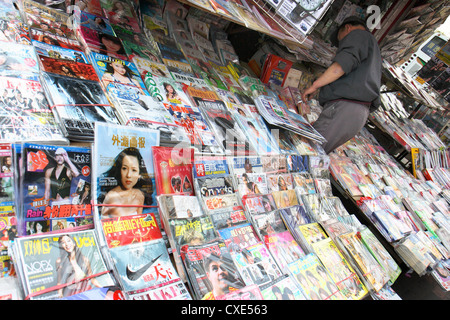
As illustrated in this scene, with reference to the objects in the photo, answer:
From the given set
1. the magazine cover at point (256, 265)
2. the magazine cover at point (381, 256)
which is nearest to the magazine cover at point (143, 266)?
the magazine cover at point (256, 265)

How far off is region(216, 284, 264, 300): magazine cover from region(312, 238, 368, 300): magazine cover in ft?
1.67

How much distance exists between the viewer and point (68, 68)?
1.35 m

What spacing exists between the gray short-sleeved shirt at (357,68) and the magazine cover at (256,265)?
160cm

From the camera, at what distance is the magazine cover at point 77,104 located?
3.70ft

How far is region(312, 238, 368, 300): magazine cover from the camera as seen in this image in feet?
4.67

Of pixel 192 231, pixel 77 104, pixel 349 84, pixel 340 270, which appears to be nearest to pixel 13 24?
pixel 77 104

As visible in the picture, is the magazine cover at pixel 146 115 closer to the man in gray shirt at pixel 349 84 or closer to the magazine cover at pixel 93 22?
the magazine cover at pixel 93 22

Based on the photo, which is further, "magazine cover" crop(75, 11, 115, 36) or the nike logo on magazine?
"magazine cover" crop(75, 11, 115, 36)

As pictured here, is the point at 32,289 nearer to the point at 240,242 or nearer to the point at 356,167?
the point at 240,242

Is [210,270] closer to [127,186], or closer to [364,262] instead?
[127,186]

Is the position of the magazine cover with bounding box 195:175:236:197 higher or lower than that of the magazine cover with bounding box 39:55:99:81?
lower

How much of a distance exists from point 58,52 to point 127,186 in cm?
74

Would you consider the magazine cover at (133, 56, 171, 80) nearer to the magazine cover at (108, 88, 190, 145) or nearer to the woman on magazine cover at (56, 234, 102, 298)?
the magazine cover at (108, 88, 190, 145)

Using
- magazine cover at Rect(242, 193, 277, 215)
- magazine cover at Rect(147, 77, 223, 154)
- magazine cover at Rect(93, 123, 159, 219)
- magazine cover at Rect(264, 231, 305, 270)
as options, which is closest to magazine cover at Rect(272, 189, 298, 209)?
magazine cover at Rect(242, 193, 277, 215)
